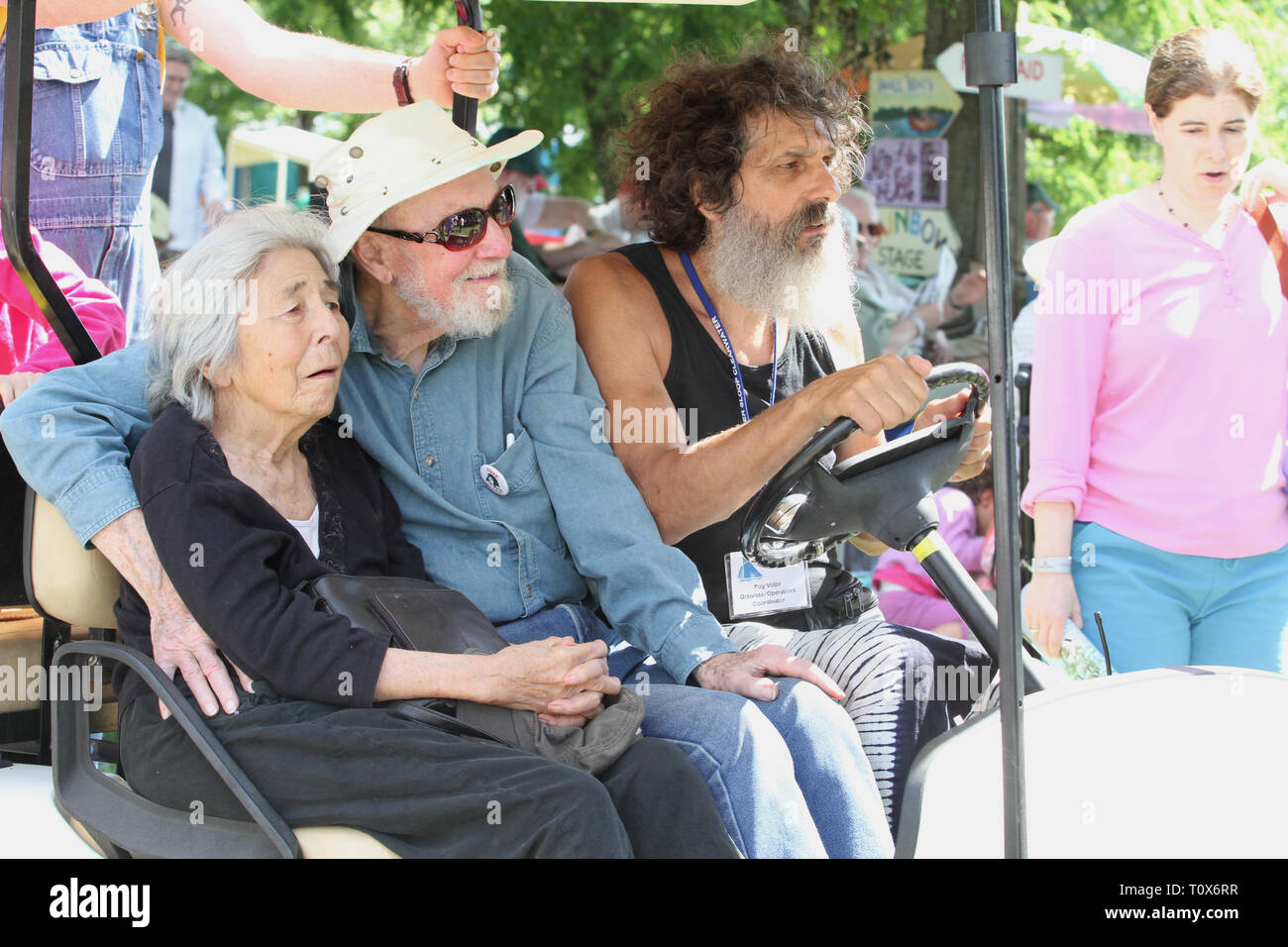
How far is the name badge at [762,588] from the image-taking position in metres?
2.85

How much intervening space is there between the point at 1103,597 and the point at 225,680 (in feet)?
6.37

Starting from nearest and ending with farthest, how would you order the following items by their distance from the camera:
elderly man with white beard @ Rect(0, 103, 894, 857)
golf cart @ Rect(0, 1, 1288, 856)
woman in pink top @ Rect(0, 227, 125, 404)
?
golf cart @ Rect(0, 1, 1288, 856)
elderly man with white beard @ Rect(0, 103, 894, 857)
woman in pink top @ Rect(0, 227, 125, 404)

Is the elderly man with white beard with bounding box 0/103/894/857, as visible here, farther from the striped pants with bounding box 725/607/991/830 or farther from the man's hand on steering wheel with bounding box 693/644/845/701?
the striped pants with bounding box 725/607/991/830

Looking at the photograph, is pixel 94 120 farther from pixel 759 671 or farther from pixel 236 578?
pixel 759 671

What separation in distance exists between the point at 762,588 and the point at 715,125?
1.08m

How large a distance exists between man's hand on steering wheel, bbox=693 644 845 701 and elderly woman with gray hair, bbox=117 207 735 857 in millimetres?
328

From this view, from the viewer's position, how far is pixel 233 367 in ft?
7.58

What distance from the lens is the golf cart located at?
6.26 feet

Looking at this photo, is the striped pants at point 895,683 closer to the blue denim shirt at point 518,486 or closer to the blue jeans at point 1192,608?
the blue denim shirt at point 518,486

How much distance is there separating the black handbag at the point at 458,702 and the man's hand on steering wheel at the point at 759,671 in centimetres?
23

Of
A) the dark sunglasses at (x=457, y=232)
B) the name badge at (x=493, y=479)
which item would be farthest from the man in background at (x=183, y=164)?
the name badge at (x=493, y=479)

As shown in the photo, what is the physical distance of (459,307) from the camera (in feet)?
8.57

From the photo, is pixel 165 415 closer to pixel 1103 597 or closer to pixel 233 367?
pixel 233 367
